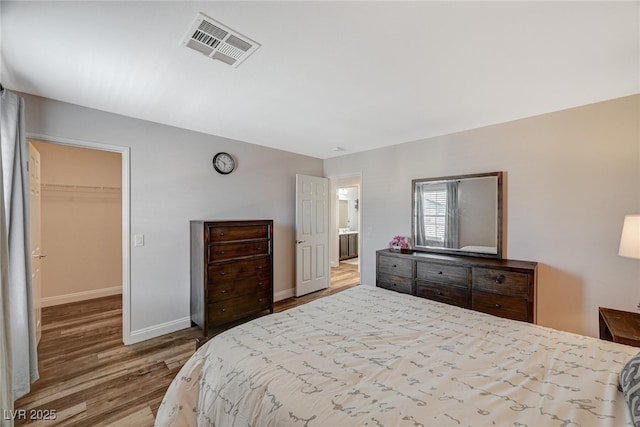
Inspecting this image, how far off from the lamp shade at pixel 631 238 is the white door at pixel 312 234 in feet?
11.6

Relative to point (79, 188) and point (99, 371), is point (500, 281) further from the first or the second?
point (79, 188)

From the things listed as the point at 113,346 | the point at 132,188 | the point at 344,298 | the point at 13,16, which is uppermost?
the point at 13,16

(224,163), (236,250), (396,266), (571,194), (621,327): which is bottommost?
(621,327)

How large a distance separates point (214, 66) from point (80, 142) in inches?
70.2

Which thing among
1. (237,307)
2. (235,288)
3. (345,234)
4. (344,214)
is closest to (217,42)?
(235,288)

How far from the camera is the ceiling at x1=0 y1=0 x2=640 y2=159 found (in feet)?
4.40

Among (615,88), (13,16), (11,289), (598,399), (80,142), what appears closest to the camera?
(598,399)

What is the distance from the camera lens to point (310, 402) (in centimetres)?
99

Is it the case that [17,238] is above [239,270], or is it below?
above

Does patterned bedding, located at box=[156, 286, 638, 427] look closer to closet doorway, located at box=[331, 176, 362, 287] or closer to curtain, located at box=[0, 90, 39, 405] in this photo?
curtain, located at box=[0, 90, 39, 405]

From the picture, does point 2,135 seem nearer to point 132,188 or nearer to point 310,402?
point 132,188

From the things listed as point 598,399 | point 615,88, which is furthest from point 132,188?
point 615,88

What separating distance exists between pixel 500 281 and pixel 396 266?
42.8 inches

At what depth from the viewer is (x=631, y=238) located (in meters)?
1.81
